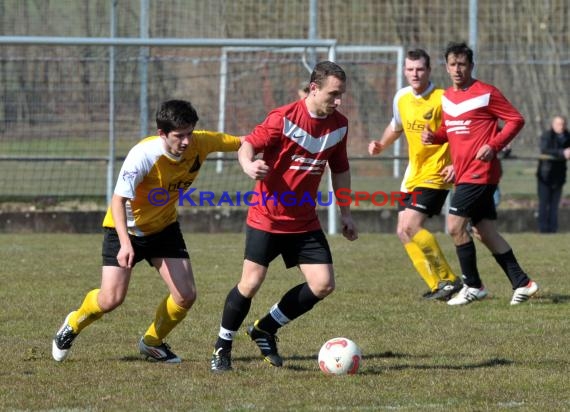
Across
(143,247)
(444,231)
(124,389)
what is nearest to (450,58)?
(143,247)

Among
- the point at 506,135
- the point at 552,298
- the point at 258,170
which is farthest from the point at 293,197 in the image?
the point at 552,298

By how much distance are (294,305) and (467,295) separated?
3.11 metres

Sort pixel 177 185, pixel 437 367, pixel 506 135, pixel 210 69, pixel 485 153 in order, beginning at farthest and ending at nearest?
pixel 210 69, pixel 506 135, pixel 485 153, pixel 177 185, pixel 437 367

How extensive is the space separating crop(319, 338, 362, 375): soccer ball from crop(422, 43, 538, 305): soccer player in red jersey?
10.2 ft

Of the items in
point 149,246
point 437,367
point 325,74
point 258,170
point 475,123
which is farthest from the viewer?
point 475,123

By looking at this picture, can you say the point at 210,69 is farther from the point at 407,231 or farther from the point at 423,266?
the point at 423,266

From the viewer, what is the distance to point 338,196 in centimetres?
671

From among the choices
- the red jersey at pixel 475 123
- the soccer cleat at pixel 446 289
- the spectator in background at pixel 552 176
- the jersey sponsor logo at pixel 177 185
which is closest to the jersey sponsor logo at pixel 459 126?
the red jersey at pixel 475 123

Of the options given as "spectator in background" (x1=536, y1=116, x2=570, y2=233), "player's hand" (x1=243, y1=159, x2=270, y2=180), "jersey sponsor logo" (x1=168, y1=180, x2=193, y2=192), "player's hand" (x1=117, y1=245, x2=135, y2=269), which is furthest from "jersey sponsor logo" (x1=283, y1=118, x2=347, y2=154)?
"spectator in background" (x1=536, y1=116, x2=570, y2=233)

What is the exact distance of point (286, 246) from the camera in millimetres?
6711

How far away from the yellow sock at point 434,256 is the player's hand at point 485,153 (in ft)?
3.83

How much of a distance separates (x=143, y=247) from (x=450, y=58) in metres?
3.46

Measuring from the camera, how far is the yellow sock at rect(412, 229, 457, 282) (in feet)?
31.9

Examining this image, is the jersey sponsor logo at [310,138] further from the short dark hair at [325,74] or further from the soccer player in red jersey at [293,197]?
the short dark hair at [325,74]
